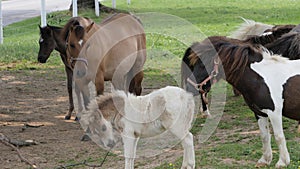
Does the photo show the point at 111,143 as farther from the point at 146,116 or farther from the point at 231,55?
the point at 231,55

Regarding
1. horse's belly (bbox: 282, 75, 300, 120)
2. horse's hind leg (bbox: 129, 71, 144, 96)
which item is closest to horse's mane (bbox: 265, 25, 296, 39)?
horse's hind leg (bbox: 129, 71, 144, 96)

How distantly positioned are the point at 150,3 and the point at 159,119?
68.1 feet

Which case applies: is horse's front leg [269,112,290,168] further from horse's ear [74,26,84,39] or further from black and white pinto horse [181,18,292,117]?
horse's ear [74,26,84,39]

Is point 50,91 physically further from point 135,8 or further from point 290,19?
point 135,8

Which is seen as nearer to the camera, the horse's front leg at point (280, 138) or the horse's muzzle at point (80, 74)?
the horse's front leg at point (280, 138)

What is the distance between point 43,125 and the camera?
9.94 metres

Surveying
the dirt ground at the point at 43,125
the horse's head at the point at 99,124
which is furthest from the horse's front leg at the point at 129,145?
the dirt ground at the point at 43,125

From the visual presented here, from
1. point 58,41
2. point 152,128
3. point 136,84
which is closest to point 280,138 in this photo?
point 152,128

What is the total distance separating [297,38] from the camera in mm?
8945

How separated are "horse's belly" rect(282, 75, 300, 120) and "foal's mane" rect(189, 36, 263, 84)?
1.41 feet

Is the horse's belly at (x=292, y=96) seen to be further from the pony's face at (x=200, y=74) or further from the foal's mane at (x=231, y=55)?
the pony's face at (x=200, y=74)

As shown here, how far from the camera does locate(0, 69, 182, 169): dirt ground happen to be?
26.2 feet

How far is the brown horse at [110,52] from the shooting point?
9.20 m

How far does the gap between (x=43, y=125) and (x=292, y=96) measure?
463 cm
